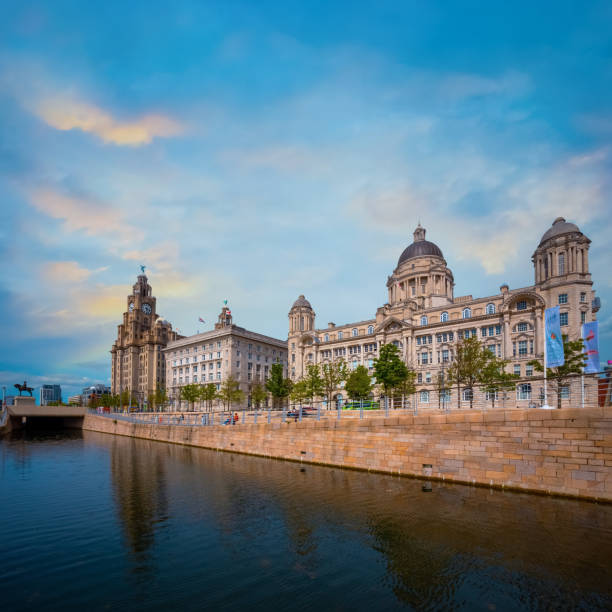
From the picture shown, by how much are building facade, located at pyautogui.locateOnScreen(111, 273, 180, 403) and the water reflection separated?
14204 cm

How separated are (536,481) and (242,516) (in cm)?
1444

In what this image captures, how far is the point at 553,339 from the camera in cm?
2506

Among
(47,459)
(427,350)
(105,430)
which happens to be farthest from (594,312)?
(105,430)

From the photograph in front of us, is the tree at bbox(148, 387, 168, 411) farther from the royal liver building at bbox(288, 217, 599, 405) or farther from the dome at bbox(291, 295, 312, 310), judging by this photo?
the dome at bbox(291, 295, 312, 310)

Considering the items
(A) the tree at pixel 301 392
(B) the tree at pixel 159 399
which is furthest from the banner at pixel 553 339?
(B) the tree at pixel 159 399

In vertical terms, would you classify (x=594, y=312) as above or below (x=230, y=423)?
above

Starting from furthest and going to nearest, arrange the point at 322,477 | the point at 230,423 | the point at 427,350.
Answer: the point at 427,350
the point at 230,423
the point at 322,477

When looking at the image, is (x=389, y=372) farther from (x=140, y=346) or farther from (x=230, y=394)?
(x=140, y=346)

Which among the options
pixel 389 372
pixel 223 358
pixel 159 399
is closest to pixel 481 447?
pixel 389 372

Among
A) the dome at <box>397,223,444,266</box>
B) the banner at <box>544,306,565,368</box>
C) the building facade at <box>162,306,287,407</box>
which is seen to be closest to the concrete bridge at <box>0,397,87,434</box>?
the building facade at <box>162,306,287,407</box>

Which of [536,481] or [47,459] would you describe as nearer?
[536,481]

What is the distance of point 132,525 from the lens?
669 inches

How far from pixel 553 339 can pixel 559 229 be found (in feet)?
183

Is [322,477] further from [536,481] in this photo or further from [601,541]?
[601,541]
